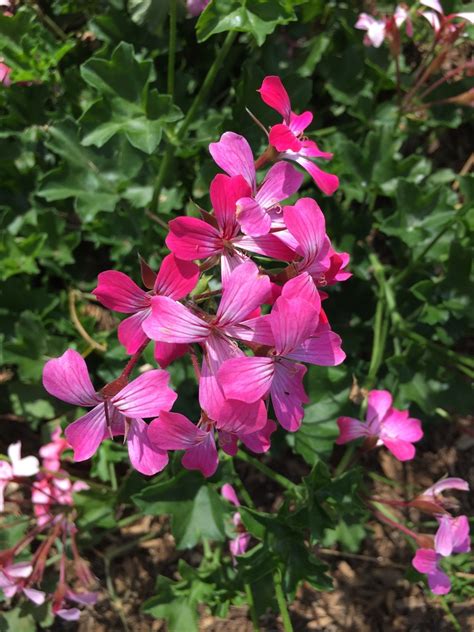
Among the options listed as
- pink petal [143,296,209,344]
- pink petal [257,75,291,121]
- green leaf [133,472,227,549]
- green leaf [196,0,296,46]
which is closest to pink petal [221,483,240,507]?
green leaf [133,472,227,549]

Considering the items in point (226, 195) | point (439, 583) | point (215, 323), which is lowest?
point (439, 583)

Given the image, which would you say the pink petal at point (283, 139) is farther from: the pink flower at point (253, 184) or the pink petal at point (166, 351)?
the pink petal at point (166, 351)

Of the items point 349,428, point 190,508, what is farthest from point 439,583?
point 190,508

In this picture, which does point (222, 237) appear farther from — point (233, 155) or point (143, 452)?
point (143, 452)

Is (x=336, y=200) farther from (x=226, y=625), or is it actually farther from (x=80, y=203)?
(x=226, y=625)

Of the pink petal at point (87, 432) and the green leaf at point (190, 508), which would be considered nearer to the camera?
the pink petal at point (87, 432)

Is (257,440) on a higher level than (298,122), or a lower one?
lower

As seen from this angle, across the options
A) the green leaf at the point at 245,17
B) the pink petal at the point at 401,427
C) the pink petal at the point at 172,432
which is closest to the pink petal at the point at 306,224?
the pink petal at the point at 172,432
